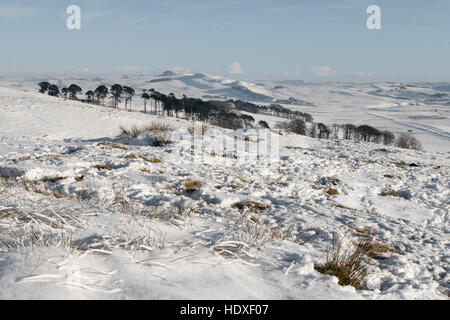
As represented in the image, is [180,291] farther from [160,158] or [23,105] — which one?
[23,105]

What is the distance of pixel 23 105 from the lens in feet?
80.3

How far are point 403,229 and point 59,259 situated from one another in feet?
19.4

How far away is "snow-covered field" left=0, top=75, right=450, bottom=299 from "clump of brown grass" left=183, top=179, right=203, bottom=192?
0.34ft

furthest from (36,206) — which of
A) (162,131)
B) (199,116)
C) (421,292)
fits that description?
(199,116)

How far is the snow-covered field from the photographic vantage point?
2.41 m

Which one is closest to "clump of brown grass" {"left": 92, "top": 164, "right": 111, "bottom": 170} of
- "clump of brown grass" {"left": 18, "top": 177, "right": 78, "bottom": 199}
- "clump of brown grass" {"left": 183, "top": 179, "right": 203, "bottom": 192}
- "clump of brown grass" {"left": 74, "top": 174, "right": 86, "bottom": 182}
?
"clump of brown grass" {"left": 74, "top": 174, "right": 86, "bottom": 182}

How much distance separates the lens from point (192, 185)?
7223mm

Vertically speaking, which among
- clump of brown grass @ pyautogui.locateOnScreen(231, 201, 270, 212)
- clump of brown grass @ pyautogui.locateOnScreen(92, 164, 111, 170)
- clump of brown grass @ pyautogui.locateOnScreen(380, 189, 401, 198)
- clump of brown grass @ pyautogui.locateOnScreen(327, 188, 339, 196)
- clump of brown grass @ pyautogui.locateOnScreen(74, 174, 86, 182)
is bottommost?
clump of brown grass @ pyautogui.locateOnScreen(380, 189, 401, 198)

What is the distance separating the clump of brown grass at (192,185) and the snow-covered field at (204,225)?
104mm

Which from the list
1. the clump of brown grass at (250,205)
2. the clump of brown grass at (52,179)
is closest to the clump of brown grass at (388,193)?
the clump of brown grass at (250,205)

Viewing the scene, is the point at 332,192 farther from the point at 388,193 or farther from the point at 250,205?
the point at 250,205

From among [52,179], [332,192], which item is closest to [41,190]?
[52,179]

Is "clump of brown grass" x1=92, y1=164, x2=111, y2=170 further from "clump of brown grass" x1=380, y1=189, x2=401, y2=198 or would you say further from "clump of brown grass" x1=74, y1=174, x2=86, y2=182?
"clump of brown grass" x1=380, y1=189, x2=401, y2=198

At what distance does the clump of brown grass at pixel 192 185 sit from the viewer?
7.00 meters
